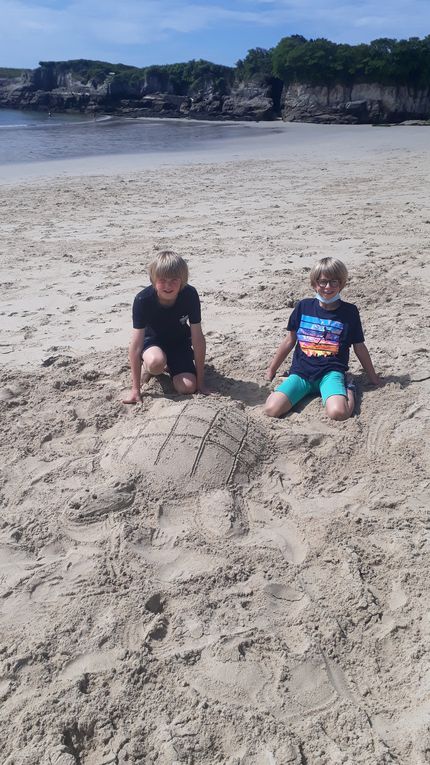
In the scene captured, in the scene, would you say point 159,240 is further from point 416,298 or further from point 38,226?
point 416,298

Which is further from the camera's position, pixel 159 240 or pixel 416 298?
pixel 159 240

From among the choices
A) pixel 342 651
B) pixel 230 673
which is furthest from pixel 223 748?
pixel 342 651

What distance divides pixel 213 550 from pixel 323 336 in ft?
5.35

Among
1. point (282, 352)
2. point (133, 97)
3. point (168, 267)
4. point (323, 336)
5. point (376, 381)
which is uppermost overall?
point (133, 97)

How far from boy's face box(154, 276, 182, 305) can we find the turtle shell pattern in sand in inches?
28.4

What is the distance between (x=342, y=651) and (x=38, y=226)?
719cm

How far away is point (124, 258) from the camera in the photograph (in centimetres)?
640

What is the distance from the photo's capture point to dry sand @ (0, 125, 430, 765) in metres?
1.83

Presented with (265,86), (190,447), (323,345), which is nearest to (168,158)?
(323,345)

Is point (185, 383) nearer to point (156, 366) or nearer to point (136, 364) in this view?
point (156, 366)

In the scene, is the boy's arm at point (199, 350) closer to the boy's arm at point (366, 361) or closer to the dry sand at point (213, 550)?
the dry sand at point (213, 550)

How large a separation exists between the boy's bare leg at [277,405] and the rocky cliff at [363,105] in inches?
1609

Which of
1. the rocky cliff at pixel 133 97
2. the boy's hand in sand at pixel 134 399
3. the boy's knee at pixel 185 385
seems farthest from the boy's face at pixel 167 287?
the rocky cliff at pixel 133 97

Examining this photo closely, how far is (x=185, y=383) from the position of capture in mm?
3580
